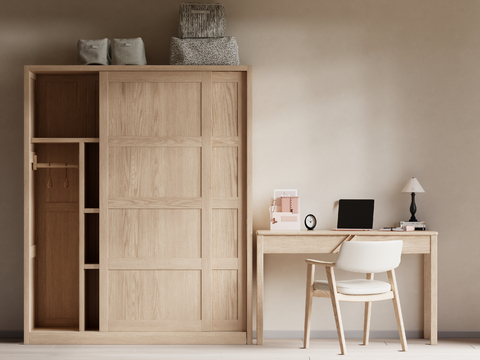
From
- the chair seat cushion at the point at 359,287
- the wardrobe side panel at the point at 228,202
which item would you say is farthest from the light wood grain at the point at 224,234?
the chair seat cushion at the point at 359,287

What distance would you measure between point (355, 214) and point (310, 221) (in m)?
0.37

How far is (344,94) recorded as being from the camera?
3744 millimetres

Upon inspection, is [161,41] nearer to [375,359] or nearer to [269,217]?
[269,217]

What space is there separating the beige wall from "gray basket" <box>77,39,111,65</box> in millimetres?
329

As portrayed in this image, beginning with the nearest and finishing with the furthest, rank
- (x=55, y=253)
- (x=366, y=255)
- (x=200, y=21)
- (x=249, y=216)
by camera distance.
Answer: (x=366, y=255) → (x=249, y=216) → (x=200, y=21) → (x=55, y=253)

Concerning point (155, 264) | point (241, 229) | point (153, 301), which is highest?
point (241, 229)

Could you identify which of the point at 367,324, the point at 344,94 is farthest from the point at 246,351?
the point at 344,94

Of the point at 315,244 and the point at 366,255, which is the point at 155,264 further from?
the point at 366,255

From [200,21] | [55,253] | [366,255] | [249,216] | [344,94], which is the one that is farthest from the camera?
[344,94]

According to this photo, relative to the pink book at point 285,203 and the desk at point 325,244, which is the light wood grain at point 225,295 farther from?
the pink book at point 285,203

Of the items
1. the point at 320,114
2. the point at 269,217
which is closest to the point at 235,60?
the point at 320,114

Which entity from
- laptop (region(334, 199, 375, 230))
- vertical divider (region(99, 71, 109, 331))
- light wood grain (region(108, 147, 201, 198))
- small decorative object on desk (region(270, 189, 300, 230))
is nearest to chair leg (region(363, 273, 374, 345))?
laptop (region(334, 199, 375, 230))

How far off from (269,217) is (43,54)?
2.29 metres

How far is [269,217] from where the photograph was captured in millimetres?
3721
